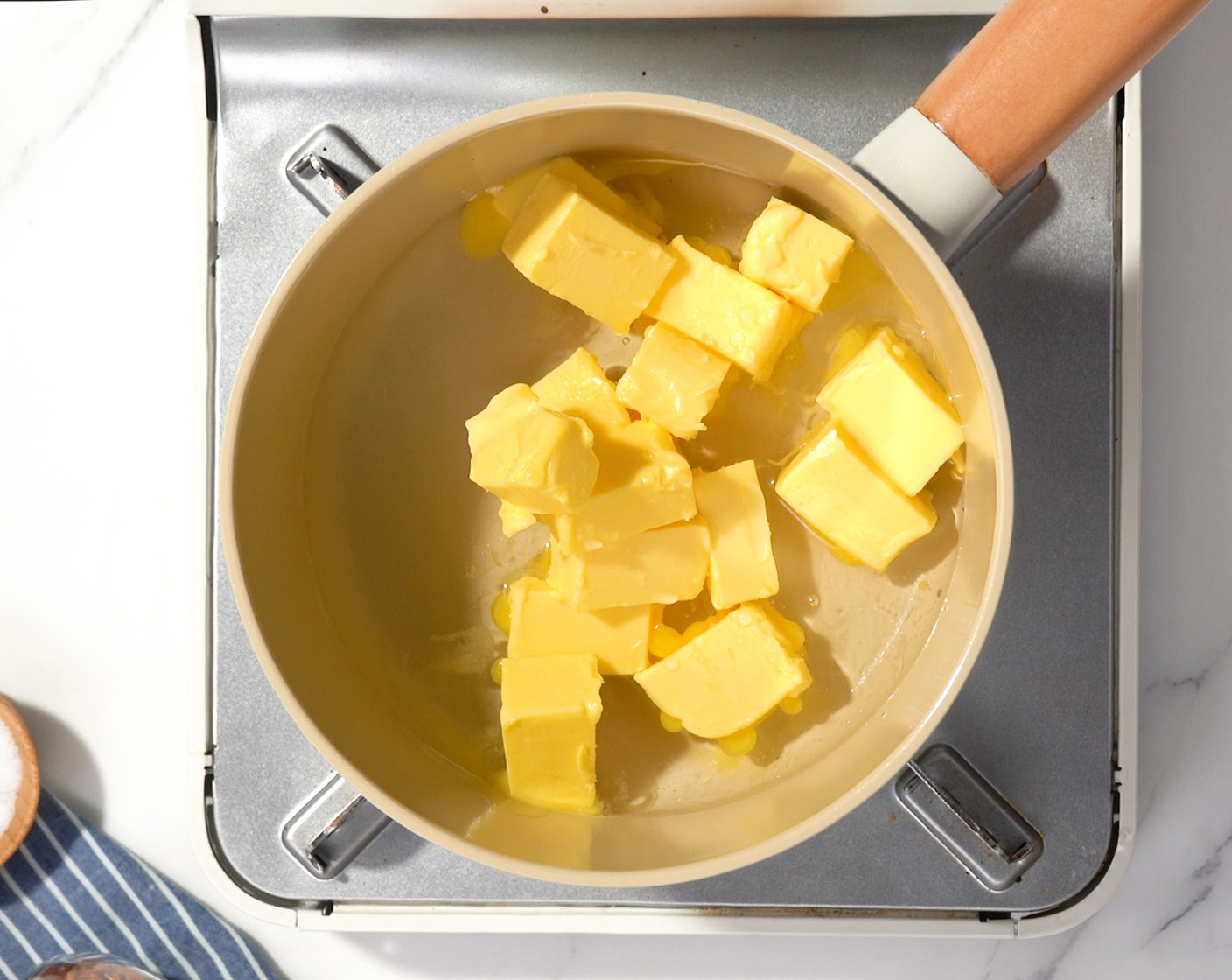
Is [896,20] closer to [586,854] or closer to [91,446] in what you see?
[586,854]

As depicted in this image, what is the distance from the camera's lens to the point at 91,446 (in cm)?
89

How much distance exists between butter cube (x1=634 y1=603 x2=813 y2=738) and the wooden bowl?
536 mm

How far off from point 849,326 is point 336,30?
43 centimetres

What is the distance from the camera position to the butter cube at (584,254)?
0.68m

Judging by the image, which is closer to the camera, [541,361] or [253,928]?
[541,361]

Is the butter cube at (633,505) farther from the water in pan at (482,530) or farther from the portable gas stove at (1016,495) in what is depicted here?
the portable gas stove at (1016,495)

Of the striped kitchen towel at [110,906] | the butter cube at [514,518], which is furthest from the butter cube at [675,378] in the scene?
the striped kitchen towel at [110,906]

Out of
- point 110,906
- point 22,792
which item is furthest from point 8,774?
point 110,906

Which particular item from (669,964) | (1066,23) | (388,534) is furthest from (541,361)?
(669,964)

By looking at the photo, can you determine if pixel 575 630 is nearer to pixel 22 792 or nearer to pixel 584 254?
pixel 584 254

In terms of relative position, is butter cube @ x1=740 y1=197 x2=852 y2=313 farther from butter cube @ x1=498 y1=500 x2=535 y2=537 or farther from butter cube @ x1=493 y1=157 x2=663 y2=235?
butter cube @ x1=498 y1=500 x2=535 y2=537

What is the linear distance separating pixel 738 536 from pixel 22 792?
2.11 ft

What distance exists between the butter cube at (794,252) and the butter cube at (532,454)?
161 mm

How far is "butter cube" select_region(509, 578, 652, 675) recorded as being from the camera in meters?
0.73
